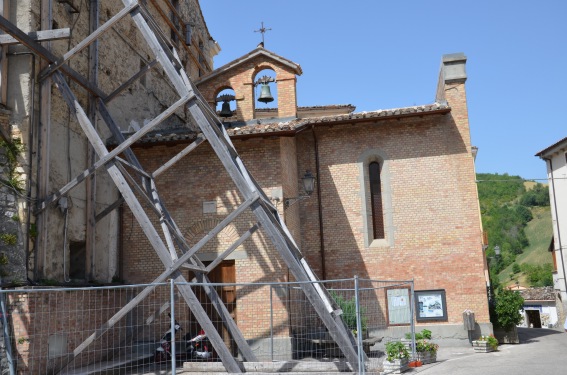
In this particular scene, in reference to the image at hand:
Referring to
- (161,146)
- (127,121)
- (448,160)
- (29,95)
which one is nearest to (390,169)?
(448,160)

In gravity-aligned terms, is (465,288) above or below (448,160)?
below

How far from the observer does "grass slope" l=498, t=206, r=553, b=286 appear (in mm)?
82750

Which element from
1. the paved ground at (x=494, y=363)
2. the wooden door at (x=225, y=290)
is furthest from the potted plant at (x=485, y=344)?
the wooden door at (x=225, y=290)

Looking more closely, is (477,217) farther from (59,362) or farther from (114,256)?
(59,362)

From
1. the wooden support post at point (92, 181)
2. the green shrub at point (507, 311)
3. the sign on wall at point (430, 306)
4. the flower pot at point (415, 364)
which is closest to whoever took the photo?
the flower pot at point (415, 364)

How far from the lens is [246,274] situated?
1394 centimetres

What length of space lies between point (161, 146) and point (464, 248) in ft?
29.2

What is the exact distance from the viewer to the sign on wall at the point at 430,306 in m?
14.9

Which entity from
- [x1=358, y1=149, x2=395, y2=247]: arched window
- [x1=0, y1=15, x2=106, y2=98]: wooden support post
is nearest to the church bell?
[x1=358, y1=149, x2=395, y2=247]: arched window

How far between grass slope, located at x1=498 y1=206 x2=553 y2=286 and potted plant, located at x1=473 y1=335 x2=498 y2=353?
2766 inches

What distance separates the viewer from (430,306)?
15.0 meters

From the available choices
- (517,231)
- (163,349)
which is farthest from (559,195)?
(517,231)

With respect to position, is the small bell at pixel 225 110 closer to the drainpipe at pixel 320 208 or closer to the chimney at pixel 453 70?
the drainpipe at pixel 320 208

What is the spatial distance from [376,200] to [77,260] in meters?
8.41
